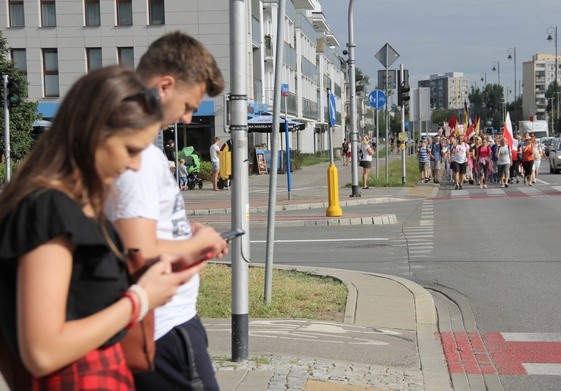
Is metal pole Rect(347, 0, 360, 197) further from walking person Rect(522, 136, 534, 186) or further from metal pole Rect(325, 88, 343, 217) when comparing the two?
walking person Rect(522, 136, 534, 186)

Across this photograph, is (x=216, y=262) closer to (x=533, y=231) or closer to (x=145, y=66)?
(x=533, y=231)

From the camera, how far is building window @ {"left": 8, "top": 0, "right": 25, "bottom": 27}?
148ft

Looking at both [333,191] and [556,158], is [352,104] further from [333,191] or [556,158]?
[556,158]

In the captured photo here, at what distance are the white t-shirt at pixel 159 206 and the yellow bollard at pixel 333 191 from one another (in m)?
16.2

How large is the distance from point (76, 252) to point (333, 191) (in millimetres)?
17689

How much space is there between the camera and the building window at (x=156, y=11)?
44406 mm

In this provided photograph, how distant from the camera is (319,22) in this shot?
310 feet

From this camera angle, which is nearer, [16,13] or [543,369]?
[543,369]

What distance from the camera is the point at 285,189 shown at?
32938 millimetres

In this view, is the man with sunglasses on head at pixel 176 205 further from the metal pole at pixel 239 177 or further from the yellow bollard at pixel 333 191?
the yellow bollard at pixel 333 191

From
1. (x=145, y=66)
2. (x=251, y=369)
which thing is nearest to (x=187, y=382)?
(x=145, y=66)

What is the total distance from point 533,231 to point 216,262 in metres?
6.65

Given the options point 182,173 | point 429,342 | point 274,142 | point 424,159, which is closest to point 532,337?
point 429,342

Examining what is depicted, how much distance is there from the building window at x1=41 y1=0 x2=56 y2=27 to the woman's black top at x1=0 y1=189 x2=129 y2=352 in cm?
4444
